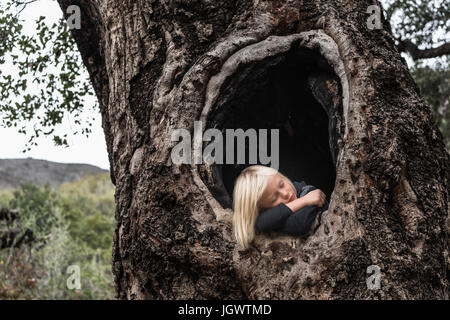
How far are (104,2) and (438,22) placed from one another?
6645mm

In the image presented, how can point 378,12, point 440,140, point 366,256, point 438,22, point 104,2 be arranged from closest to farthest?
point 366,256 → point 440,140 → point 378,12 → point 104,2 → point 438,22

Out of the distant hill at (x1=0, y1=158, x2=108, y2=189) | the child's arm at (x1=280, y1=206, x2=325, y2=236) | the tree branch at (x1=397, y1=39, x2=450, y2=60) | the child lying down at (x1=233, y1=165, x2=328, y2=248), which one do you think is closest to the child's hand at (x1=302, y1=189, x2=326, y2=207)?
the child lying down at (x1=233, y1=165, x2=328, y2=248)

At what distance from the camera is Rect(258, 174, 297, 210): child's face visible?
2.99m

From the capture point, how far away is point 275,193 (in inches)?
120

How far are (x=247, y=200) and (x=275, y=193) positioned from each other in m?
0.29

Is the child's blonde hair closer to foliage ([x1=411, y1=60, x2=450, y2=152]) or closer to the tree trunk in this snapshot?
the tree trunk

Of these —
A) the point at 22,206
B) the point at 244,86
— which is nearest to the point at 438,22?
the point at 244,86

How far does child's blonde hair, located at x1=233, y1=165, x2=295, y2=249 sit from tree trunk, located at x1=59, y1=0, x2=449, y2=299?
0.19 feet

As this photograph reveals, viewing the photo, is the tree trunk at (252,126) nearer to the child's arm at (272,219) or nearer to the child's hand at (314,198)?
the child's arm at (272,219)

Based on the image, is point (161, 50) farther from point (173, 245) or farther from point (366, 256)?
point (366, 256)

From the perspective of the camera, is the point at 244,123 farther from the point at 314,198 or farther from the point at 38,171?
the point at 38,171

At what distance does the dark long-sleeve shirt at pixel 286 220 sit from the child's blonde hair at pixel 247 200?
0.06 meters

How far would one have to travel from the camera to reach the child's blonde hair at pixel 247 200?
263 cm

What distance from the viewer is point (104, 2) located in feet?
11.8
